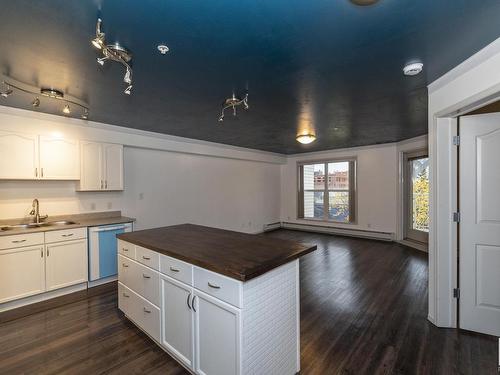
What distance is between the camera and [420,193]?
5391mm

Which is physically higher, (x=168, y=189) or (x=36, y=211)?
(x=168, y=189)

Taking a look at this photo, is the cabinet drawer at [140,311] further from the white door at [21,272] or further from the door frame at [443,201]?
the door frame at [443,201]

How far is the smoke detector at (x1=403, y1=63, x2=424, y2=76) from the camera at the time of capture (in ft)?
6.63

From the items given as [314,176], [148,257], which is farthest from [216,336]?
[314,176]

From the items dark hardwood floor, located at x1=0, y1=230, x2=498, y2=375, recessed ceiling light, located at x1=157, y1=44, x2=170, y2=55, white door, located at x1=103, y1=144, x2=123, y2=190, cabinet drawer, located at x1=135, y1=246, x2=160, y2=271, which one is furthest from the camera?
white door, located at x1=103, y1=144, x2=123, y2=190

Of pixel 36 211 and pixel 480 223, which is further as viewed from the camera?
pixel 36 211

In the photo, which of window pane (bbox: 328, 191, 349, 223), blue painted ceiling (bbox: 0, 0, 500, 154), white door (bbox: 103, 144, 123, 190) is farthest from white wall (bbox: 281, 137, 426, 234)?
white door (bbox: 103, 144, 123, 190)

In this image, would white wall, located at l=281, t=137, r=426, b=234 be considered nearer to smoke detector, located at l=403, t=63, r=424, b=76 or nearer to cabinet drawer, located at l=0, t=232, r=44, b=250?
smoke detector, located at l=403, t=63, r=424, b=76

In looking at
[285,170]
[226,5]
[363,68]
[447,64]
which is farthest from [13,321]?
[285,170]

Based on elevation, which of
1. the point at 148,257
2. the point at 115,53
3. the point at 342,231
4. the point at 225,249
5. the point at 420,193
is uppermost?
the point at 115,53

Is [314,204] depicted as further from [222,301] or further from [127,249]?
[222,301]

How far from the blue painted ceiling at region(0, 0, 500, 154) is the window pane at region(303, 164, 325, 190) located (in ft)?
12.9

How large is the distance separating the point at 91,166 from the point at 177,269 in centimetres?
273

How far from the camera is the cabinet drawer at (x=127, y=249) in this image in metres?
2.39
